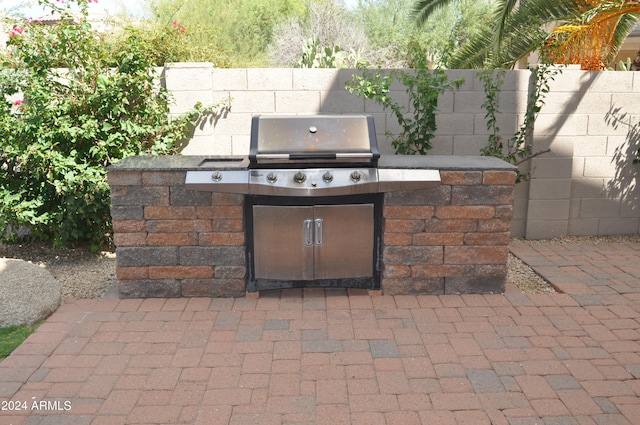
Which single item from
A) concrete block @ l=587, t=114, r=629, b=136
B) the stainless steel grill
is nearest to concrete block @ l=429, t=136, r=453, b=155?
concrete block @ l=587, t=114, r=629, b=136

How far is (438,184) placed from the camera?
4.11 meters

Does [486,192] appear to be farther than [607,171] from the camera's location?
No

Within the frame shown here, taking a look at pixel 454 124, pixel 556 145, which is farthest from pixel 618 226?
pixel 454 124

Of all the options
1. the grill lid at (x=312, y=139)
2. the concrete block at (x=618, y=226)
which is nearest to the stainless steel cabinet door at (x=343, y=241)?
the grill lid at (x=312, y=139)

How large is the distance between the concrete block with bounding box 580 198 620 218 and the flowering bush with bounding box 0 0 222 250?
422cm

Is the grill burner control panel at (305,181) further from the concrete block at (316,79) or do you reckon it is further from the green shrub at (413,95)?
the concrete block at (316,79)

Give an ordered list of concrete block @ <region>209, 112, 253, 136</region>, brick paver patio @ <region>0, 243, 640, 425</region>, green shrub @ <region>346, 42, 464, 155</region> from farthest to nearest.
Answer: concrete block @ <region>209, 112, 253, 136</region>, green shrub @ <region>346, 42, 464, 155</region>, brick paver patio @ <region>0, 243, 640, 425</region>

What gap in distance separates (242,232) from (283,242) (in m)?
0.31

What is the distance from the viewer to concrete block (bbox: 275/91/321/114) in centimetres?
559

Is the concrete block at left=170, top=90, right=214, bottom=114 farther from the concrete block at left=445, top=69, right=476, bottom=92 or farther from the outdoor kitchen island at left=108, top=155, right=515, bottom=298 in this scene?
the concrete block at left=445, top=69, right=476, bottom=92

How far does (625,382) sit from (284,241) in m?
2.32

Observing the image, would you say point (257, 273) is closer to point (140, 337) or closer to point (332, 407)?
point (140, 337)

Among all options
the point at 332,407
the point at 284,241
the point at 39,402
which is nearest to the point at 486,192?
the point at 284,241

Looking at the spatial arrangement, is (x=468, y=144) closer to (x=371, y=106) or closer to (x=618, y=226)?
(x=371, y=106)
